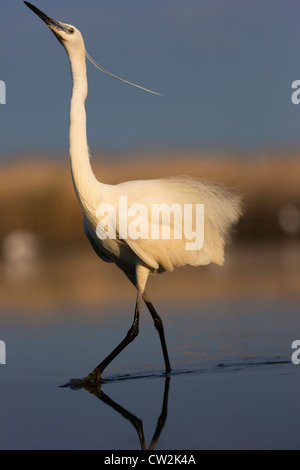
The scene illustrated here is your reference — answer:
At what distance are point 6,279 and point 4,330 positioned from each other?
5.75m

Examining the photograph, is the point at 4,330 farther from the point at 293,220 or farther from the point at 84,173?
the point at 293,220

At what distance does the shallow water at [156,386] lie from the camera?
504 cm

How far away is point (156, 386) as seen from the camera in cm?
644

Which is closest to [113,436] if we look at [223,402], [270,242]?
[223,402]

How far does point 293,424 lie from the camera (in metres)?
5.13
